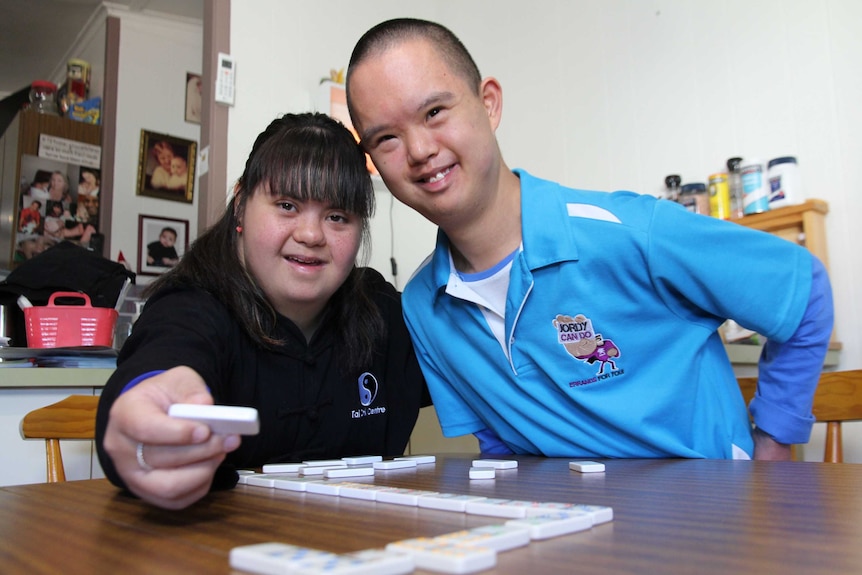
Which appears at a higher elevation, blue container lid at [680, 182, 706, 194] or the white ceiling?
the white ceiling

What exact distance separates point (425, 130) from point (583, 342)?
42 centimetres

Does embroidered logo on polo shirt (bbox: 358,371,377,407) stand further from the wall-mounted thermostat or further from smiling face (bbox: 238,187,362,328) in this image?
the wall-mounted thermostat

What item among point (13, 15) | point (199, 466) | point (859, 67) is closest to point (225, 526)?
point (199, 466)

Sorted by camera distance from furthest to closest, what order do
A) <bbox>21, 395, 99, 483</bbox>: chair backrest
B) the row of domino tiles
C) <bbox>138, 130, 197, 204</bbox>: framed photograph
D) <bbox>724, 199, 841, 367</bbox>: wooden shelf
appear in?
<bbox>138, 130, 197, 204</bbox>: framed photograph, <bbox>724, 199, 841, 367</bbox>: wooden shelf, <bbox>21, 395, 99, 483</bbox>: chair backrest, the row of domino tiles

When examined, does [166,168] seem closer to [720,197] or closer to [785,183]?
[720,197]

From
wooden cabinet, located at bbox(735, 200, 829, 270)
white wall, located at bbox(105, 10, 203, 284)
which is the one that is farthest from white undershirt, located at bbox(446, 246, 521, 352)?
white wall, located at bbox(105, 10, 203, 284)

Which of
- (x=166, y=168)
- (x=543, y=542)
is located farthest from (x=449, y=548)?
(x=166, y=168)

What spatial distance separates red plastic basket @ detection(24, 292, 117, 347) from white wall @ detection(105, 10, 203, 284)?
226 centimetres

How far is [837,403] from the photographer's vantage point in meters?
1.24

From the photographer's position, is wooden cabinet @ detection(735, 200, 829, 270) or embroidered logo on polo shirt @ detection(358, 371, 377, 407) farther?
wooden cabinet @ detection(735, 200, 829, 270)

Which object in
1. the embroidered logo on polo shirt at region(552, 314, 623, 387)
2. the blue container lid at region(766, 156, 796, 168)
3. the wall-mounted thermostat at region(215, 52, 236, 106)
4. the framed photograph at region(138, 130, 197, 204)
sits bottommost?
the embroidered logo on polo shirt at region(552, 314, 623, 387)

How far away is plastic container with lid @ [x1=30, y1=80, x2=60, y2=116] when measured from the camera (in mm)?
3865

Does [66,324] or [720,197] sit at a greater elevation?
[720,197]

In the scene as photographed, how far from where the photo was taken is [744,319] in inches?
41.8
